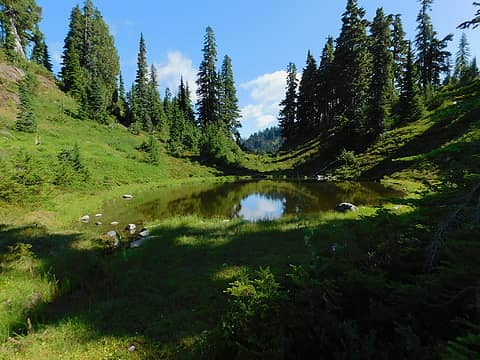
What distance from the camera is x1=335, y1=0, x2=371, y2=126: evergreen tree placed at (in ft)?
144

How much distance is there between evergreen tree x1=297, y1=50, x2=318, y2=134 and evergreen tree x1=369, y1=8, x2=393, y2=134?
17.3 metres

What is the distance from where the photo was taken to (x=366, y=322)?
380cm

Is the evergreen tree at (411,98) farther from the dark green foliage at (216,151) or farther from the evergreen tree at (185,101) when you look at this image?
the evergreen tree at (185,101)

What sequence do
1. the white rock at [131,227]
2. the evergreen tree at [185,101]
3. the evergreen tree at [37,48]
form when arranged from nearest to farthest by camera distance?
1. the white rock at [131,227]
2. the evergreen tree at [37,48]
3. the evergreen tree at [185,101]

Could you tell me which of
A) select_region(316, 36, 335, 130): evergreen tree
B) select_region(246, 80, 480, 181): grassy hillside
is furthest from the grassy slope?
select_region(316, 36, 335, 130): evergreen tree

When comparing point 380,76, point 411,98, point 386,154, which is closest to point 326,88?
point 380,76

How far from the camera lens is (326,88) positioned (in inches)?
2196

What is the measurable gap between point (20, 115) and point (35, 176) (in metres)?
17.5

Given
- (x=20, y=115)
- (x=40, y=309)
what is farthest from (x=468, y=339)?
(x=20, y=115)

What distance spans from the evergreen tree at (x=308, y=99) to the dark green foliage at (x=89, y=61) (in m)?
43.9

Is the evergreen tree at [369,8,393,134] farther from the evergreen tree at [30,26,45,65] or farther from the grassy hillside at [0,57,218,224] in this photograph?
the evergreen tree at [30,26,45,65]

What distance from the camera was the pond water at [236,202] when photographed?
1850cm

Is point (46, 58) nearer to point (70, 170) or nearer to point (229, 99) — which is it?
point (229, 99)

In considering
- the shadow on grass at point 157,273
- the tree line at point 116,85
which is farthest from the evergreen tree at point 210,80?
the shadow on grass at point 157,273
